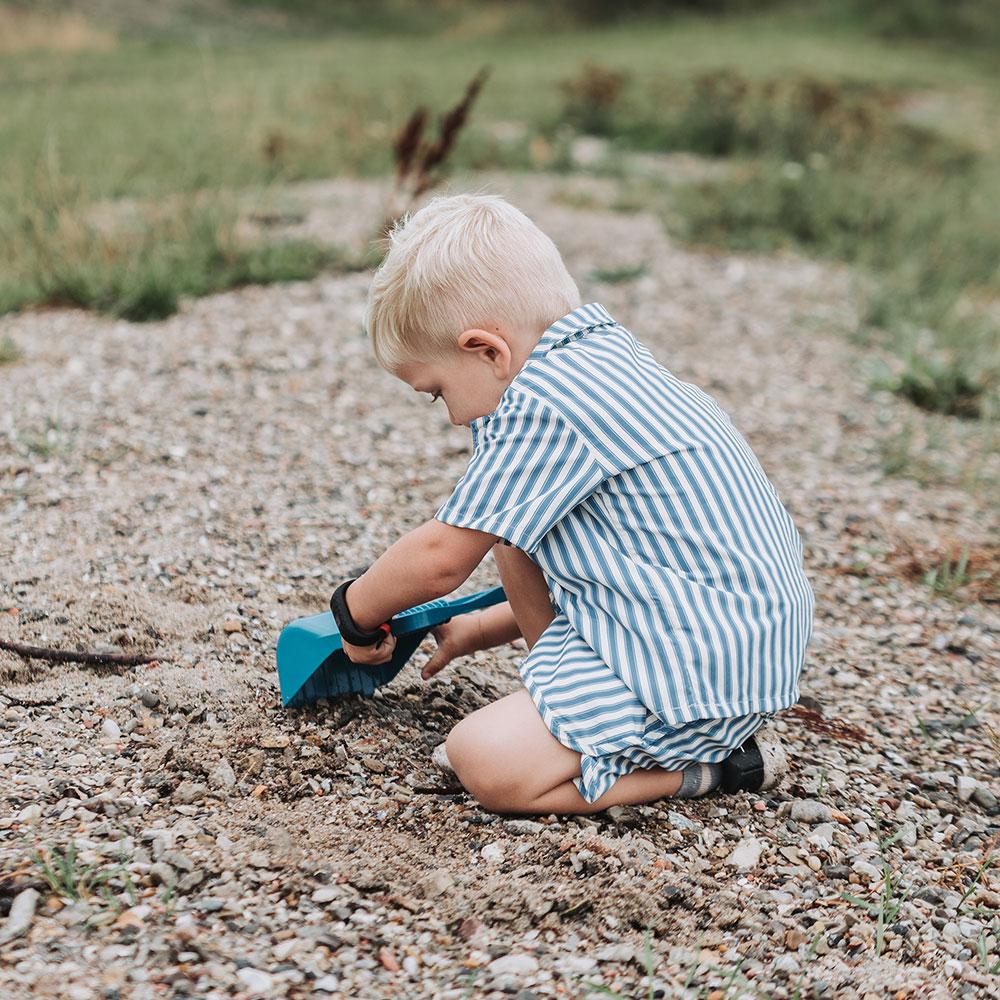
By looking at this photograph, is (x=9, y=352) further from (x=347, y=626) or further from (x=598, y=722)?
(x=598, y=722)

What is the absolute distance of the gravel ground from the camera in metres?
1.58

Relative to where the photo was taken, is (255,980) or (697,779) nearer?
(255,980)

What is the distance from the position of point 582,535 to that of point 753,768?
56 centimetres

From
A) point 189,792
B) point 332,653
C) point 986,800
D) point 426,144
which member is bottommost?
point 986,800

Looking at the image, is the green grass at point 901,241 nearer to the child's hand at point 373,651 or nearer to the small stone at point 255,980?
the child's hand at point 373,651

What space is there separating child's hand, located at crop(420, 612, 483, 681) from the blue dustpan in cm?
5

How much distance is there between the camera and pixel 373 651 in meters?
2.01

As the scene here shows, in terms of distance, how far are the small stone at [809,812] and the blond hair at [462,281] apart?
0.97 meters

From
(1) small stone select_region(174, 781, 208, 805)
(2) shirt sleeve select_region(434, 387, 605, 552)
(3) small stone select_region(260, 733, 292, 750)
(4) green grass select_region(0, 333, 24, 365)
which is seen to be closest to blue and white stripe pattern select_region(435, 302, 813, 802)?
(2) shirt sleeve select_region(434, 387, 605, 552)

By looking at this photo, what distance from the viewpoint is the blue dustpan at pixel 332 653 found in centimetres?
204

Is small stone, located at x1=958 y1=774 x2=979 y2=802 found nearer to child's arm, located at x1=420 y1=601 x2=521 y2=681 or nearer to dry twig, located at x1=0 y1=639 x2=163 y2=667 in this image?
child's arm, located at x1=420 y1=601 x2=521 y2=681

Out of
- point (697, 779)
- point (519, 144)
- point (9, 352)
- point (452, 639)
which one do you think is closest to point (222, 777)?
point (452, 639)

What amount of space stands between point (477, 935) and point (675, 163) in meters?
7.69

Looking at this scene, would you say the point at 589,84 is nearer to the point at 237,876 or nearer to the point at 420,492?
Result: the point at 420,492
